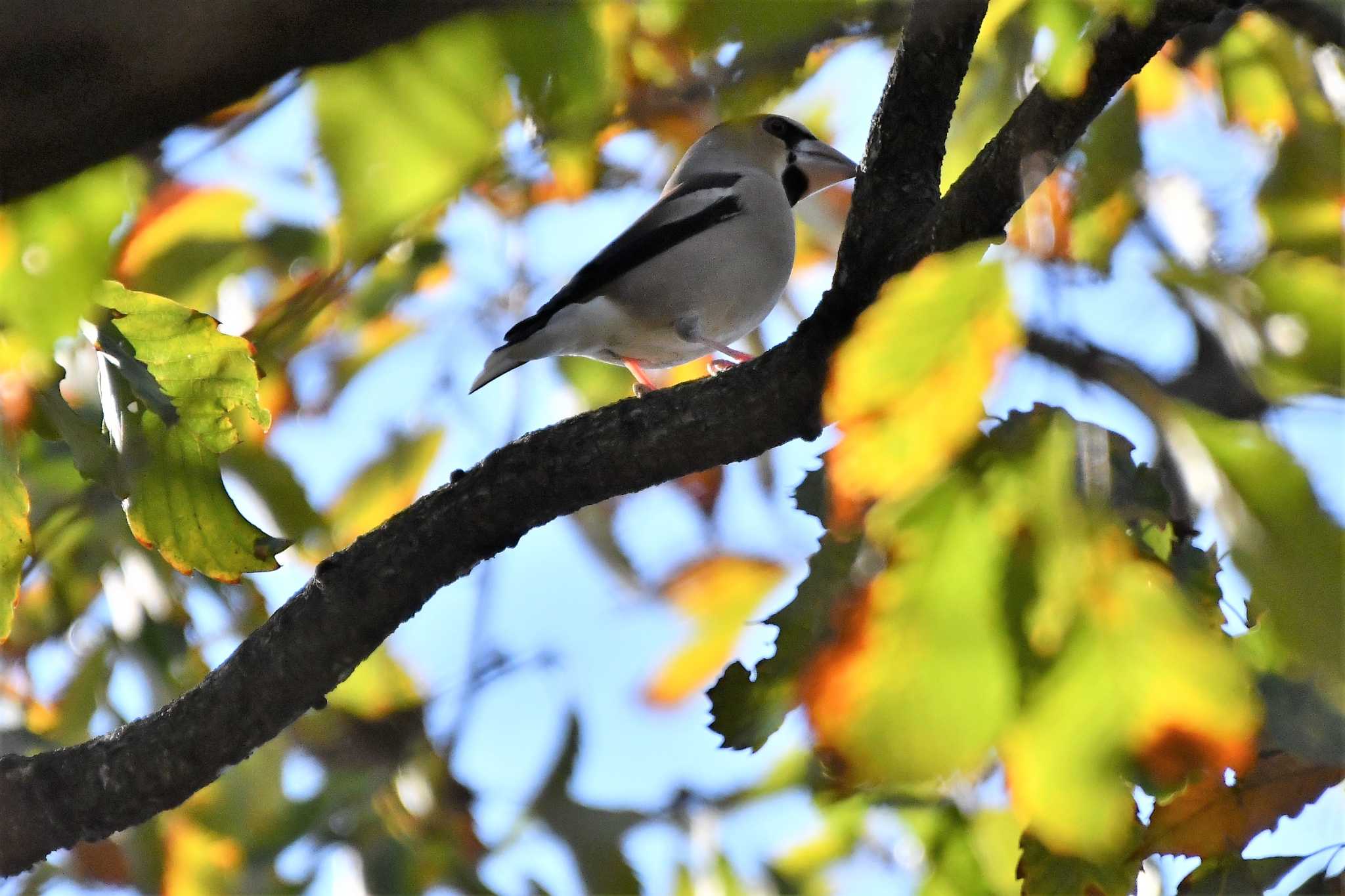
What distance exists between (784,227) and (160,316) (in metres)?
3.34

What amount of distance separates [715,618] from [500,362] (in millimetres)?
1626

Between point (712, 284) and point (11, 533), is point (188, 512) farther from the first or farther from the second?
point (712, 284)

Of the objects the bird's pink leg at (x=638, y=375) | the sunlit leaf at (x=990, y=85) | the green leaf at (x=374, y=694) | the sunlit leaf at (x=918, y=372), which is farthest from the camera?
the bird's pink leg at (x=638, y=375)

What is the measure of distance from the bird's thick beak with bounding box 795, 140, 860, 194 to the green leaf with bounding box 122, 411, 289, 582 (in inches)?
181

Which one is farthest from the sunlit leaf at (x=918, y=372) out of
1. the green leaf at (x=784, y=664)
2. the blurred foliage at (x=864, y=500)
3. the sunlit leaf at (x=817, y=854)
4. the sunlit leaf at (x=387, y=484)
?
the sunlit leaf at (x=387, y=484)

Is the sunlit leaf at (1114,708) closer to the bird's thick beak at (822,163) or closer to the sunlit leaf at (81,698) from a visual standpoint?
the sunlit leaf at (81,698)

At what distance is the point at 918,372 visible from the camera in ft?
3.45

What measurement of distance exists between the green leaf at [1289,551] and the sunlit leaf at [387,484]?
13.3 feet

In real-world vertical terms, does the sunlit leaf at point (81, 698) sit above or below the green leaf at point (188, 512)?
below

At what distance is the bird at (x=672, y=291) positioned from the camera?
14.4ft

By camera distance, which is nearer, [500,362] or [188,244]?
[188,244]

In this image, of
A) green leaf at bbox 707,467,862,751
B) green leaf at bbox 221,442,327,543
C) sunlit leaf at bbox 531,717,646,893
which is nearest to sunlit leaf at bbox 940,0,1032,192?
green leaf at bbox 707,467,862,751

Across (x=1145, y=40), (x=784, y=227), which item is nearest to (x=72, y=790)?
(x=1145, y=40)

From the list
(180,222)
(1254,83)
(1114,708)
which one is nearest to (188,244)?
(180,222)
